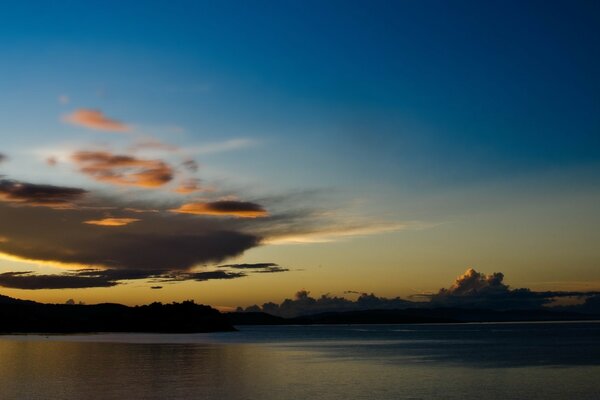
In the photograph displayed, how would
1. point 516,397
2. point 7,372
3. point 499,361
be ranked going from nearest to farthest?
point 516,397 → point 7,372 → point 499,361

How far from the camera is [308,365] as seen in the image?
9862 cm

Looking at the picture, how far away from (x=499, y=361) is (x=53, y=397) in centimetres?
6905

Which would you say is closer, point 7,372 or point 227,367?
point 7,372

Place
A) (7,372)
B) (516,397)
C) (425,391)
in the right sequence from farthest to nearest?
(7,372) → (425,391) → (516,397)

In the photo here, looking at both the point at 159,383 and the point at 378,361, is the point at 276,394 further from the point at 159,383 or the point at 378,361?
the point at 378,361

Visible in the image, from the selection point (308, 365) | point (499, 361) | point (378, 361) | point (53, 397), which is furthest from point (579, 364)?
point (53, 397)

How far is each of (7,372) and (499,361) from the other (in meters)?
71.0

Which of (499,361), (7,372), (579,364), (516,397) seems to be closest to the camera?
(516,397)

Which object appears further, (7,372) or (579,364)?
(579,364)

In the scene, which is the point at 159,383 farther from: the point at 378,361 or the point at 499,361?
the point at 499,361

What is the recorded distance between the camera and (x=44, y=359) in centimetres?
11331

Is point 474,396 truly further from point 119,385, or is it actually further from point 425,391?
point 119,385

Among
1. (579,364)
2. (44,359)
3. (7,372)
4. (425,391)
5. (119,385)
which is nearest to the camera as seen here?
(425,391)

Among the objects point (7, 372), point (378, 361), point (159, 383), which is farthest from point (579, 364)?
point (7, 372)
